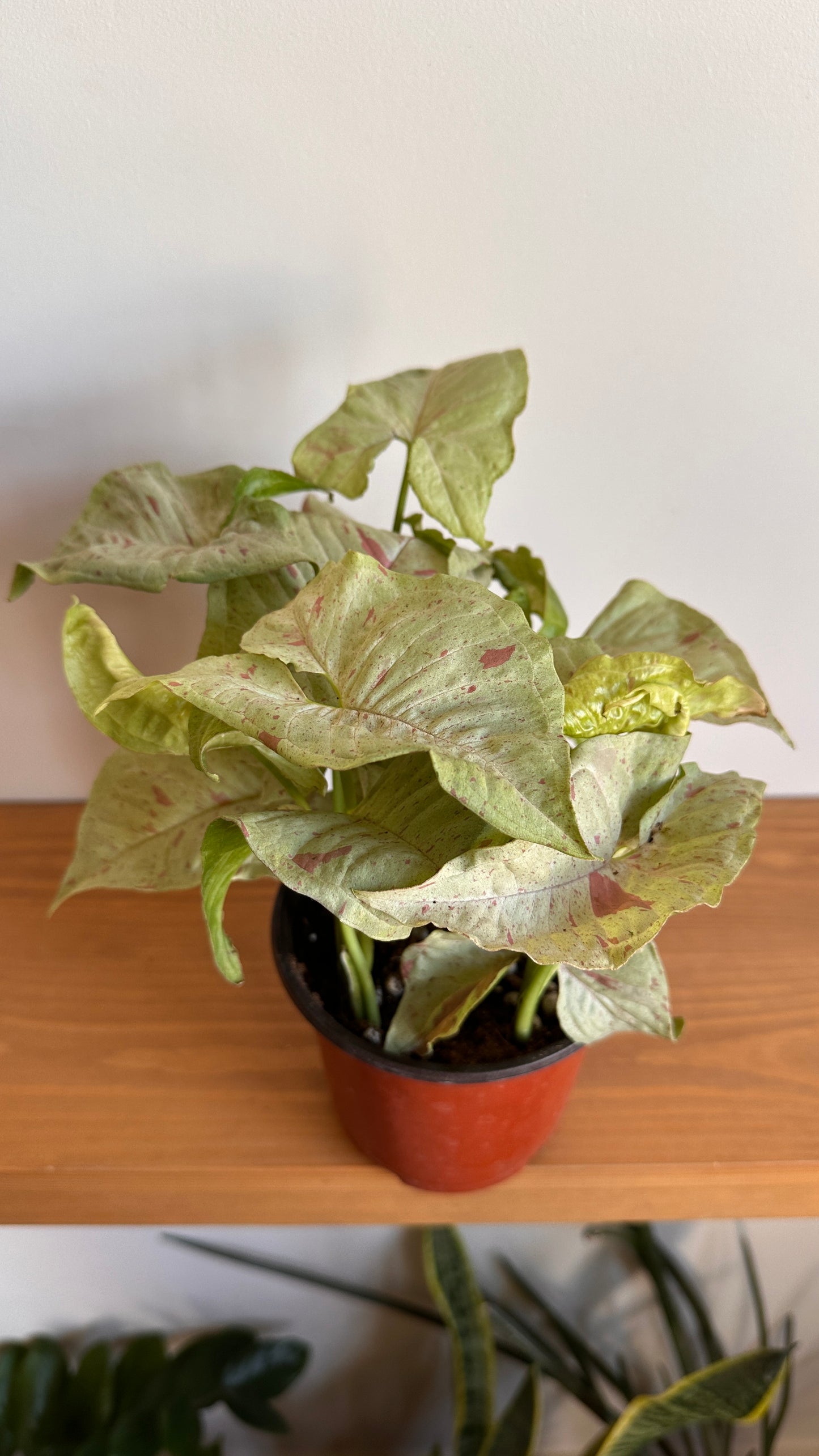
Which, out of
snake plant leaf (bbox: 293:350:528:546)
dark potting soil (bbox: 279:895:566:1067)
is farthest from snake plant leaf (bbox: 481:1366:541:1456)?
snake plant leaf (bbox: 293:350:528:546)

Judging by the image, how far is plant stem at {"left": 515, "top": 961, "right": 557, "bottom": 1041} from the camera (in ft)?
1.50

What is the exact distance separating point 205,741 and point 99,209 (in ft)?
1.20

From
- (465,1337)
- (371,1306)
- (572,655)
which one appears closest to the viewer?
(572,655)

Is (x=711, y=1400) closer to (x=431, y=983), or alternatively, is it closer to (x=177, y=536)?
(x=431, y=983)

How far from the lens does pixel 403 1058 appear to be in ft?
1.50

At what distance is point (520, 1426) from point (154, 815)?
67 centimetres

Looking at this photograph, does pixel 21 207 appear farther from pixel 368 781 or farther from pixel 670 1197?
pixel 670 1197

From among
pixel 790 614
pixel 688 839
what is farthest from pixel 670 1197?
pixel 790 614

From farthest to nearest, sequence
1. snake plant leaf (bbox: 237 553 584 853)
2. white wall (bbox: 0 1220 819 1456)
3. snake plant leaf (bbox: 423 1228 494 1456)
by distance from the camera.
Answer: white wall (bbox: 0 1220 819 1456), snake plant leaf (bbox: 423 1228 494 1456), snake plant leaf (bbox: 237 553 584 853)

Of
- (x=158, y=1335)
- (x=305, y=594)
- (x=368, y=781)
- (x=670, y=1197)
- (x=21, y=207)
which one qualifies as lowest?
(x=158, y=1335)

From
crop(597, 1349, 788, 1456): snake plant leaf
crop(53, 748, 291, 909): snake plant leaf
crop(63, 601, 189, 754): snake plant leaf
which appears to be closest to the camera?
crop(63, 601, 189, 754): snake plant leaf

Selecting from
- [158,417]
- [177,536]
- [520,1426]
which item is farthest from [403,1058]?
[520,1426]

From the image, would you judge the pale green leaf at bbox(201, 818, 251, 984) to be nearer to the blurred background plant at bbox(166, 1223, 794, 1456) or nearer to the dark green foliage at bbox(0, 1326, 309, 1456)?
the blurred background plant at bbox(166, 1223, 794, 1456)

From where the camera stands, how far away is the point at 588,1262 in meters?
0.98
